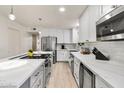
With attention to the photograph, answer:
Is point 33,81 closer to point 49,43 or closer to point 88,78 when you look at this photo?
point 88,78

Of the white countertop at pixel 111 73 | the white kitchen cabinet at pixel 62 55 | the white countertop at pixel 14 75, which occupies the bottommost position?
the white kitchen cabinet at pixel 62 55

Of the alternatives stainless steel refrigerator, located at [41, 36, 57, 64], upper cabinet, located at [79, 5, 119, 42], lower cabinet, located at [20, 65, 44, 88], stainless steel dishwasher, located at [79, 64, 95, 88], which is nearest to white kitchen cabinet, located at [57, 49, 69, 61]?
stainless steel refrigerator, located at [41, 36, 57, 64]

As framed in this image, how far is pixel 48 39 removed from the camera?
7.21m

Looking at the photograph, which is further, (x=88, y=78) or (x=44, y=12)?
(x=44, y=12)

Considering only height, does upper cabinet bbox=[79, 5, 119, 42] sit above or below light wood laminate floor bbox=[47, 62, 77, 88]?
above

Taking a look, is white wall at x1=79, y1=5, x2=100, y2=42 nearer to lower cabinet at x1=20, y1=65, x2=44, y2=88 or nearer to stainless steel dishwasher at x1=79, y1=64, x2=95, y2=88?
stainless steel dishwasher at x1=79, y1=64, x2=95, y2=88

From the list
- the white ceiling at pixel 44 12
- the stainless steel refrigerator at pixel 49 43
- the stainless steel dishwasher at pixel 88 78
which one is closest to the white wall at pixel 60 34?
the stainless steel refrigerator at pixel 49 43

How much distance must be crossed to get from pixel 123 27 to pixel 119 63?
3.01ft

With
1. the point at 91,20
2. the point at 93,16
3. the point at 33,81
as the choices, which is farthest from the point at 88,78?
the point at 91,20

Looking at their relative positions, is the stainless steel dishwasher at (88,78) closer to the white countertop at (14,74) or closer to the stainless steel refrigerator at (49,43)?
the white countertop at (14,74)

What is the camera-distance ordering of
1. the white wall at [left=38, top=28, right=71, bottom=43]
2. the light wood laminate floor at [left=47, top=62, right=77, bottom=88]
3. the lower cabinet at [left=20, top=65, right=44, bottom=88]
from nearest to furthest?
the lower cabinet at [left=20, top=65, right=44, bottom=88], the light wood laminate floor at [left=47, top=62, right=77, bottom=88], the white wall at [left=38, top=28, right=71, bottom=43]
